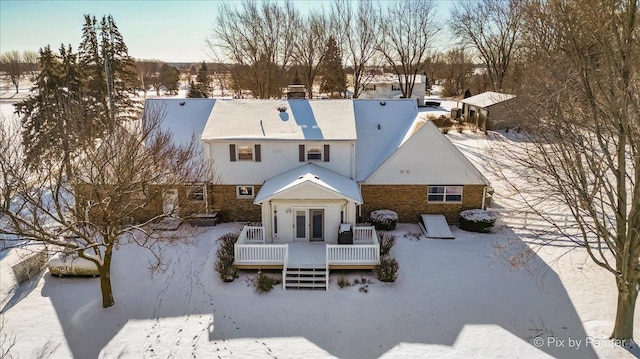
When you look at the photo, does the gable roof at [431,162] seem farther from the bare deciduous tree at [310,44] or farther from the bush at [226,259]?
the bare deciduous tree at [310,44]

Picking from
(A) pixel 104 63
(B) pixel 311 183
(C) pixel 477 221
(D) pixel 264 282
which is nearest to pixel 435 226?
(C) pixel 477 221

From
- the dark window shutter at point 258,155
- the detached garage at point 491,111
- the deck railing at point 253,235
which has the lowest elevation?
the deck railing at point 253,235

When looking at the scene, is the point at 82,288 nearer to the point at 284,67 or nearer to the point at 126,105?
the point at 126,105

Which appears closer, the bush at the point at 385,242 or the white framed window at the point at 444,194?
the bush at the point at 385,242

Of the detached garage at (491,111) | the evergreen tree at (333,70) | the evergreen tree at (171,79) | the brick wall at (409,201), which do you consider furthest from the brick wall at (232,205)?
the evergreen tree at (171,79)

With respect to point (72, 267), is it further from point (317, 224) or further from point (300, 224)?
point (317, 224)

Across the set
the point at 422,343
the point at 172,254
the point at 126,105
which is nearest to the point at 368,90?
the point at 126,105
